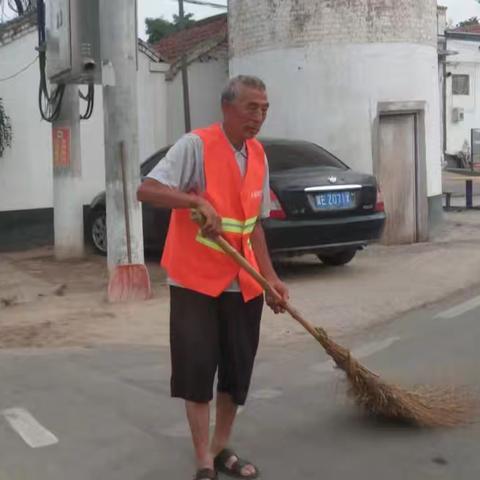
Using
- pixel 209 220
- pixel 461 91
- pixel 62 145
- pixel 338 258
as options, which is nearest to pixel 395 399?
pixel 209 220

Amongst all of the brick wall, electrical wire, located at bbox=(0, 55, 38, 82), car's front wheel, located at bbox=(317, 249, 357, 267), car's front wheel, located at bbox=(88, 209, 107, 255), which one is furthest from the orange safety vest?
electrical wire, located at bbox=(0, 55, 38, 82)

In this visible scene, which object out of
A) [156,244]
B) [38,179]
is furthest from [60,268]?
[38,179]

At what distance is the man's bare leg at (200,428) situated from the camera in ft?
11.8

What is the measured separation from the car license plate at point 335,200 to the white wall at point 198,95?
224 inches

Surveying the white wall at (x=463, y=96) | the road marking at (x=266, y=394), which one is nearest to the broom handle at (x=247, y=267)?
the road marking at (x=266, y=394)

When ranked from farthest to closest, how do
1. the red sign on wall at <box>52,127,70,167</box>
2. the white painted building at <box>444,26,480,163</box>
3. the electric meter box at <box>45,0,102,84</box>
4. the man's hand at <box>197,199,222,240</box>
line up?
the white painted building at <box>444,26,480,163</box>, the red sign on wall at <box>52,127,70,167</box>, the electric meter box at <box>45,0,102,84</box>, the man's hand at <box>197,199,222,240</box>

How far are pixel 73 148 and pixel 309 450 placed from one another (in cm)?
698

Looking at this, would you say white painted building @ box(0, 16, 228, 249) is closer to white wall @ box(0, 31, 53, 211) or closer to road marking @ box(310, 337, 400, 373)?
white wall @ box(0, 31, 53, 211)

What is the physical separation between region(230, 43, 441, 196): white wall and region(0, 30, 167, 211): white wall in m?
2.83

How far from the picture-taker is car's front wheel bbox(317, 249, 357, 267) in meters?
9.58

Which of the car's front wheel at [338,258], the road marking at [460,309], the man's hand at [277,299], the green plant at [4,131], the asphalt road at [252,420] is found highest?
the green plant at [4,131]

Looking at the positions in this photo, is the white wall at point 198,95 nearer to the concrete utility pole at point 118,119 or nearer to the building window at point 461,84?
the concrete utility pole at point 118,119

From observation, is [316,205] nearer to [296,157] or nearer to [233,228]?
[296,157]

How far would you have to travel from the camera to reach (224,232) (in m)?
3.56
